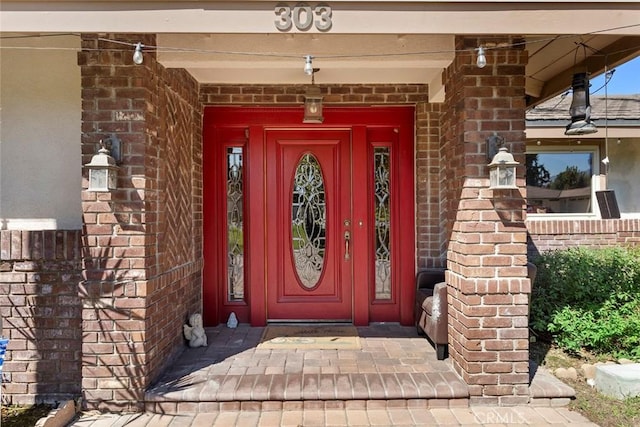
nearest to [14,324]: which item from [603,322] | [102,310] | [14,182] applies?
[102,310]

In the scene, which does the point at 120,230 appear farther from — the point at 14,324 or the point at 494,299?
the point at 494,299

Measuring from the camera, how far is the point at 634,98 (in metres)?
7.41

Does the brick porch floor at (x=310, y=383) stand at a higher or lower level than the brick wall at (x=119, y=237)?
lower

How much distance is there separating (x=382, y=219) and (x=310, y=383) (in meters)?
1.94

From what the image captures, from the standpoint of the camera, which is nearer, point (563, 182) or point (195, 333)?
point (195, 333)

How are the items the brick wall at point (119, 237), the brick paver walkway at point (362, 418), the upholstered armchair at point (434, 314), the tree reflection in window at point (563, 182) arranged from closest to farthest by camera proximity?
the brick paver walkway at point (362, 418)
the brick wall at point (119, 237)
the upholstered armchair at point (434, 314)
the tree reflection in window at point (563, 182)

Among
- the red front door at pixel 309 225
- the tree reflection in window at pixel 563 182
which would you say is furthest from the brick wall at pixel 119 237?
the tree reflection in window at pixel 563 182

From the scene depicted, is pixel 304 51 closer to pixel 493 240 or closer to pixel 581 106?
pixel 493 240

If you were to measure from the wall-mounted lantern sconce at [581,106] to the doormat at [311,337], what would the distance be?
2618 mm

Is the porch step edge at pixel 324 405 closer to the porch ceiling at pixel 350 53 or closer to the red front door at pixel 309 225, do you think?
the red front door at pixel 309 225

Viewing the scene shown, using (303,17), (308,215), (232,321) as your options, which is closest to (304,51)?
(303,17)

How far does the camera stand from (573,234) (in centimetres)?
591

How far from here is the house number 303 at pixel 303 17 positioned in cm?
240

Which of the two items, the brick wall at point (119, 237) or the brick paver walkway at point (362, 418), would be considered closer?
the brick paver walkway at point (362, 418)
